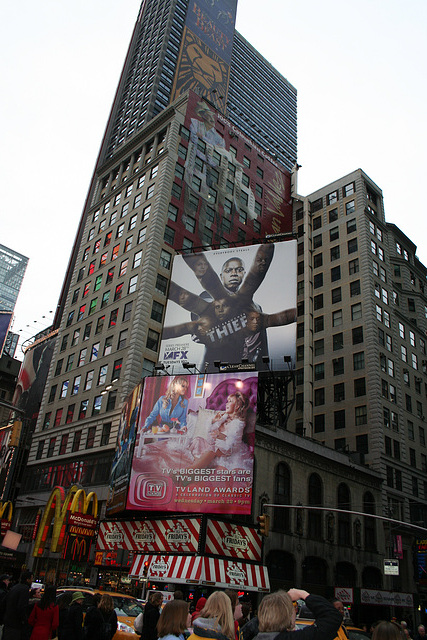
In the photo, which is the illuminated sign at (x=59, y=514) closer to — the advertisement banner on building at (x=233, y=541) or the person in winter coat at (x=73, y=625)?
the advertisement banner on building at (x=233, y=541)

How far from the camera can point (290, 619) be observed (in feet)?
15.1

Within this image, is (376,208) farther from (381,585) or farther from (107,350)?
(381,585)

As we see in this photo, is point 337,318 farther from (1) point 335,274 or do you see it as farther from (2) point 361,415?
(2) point 361,415

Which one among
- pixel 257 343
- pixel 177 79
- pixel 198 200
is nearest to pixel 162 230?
pixel 198 200

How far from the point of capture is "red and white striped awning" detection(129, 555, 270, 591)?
28797 mm

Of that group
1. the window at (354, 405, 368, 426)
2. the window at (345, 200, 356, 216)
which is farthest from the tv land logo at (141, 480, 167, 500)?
the window at (345, 200, 356, 216)

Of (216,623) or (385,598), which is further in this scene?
(385,598)

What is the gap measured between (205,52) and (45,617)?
433 feet

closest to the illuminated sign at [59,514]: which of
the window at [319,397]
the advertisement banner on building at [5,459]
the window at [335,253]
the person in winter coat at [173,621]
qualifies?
the advertisement banner on building at [5,459]

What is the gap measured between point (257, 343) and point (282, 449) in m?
8.57

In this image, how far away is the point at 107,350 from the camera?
5122 cm

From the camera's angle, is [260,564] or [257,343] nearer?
[260,564]

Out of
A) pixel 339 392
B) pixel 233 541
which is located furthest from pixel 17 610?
pixel 339 392

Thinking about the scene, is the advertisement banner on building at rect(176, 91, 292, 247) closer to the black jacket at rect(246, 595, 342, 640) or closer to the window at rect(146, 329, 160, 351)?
the window at rect(146, 329, 160, 351)
